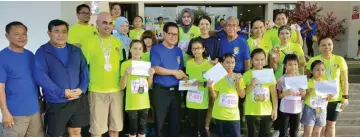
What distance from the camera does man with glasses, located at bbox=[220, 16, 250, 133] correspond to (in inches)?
166

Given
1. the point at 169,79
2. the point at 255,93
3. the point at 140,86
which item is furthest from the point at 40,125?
the point at 255,93

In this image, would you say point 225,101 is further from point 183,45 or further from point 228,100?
point 183,45

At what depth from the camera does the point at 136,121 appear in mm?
3986

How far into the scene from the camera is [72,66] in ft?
11.8

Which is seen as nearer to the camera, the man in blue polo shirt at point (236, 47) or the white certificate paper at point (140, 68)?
the white certificate paper at point (140, 68)

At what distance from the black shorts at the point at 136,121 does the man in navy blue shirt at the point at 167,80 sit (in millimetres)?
174

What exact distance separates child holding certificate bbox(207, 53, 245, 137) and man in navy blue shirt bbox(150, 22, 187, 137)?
47 cm

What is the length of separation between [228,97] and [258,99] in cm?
41

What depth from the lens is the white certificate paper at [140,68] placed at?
3799mm

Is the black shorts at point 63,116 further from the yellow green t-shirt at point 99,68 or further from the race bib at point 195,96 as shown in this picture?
the race bib at point 195,96

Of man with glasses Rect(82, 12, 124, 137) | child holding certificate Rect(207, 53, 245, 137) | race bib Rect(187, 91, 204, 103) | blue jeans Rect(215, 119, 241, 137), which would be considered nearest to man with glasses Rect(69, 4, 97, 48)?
man with glasses Rect(82, 12, 124, 137)

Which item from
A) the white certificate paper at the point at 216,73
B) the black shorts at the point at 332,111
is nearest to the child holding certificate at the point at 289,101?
the black shorts at the point at 332,111

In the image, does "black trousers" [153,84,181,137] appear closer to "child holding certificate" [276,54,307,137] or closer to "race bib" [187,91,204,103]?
"race bib" [187,91,204,103]

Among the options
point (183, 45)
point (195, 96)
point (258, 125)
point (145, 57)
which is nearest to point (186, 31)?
point (183, 45)
